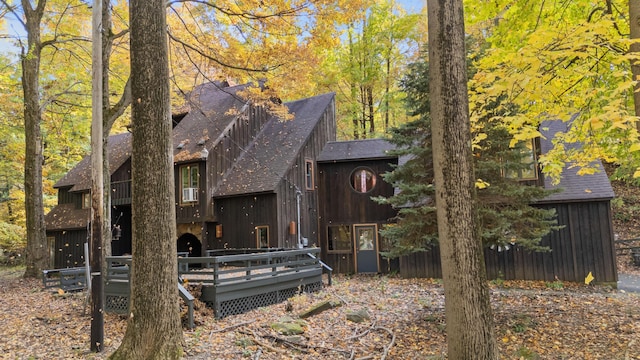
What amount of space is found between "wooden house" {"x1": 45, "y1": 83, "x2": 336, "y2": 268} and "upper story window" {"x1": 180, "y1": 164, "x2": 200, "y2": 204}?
39 millimetres

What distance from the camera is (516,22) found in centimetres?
762

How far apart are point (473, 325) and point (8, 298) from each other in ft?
38.5

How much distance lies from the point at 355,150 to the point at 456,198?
41.6 feet

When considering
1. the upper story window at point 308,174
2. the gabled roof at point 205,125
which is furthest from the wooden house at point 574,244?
the gabled roof at point 205,125

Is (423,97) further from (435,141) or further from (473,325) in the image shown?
(473,325)

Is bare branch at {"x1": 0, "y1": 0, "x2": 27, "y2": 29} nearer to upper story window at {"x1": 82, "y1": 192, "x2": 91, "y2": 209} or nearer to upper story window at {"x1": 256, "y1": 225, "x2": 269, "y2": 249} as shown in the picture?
upper story window at {"x1": 82, "y1": 192, "x2": 91, "y2": 209}

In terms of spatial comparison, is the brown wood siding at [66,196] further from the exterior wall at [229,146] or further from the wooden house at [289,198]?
the exterior wall at [229,146]

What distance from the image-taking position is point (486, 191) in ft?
31.5

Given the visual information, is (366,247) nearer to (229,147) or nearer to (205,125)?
(229,147)

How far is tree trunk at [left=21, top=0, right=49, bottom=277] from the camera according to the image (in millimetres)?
13836

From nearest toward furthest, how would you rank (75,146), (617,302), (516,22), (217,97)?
1. (516,22)
2. (617,302)
3. (217,97)
4. (75,146)

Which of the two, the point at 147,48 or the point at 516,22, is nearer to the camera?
the point at 147,48

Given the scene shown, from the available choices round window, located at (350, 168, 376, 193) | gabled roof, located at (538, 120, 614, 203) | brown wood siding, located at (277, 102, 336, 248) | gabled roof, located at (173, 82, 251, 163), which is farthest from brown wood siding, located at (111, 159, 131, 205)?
gabled roof, located at (538, 120, 614, 203)

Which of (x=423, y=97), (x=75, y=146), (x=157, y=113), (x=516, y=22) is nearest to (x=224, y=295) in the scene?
(x=157, y=113)
